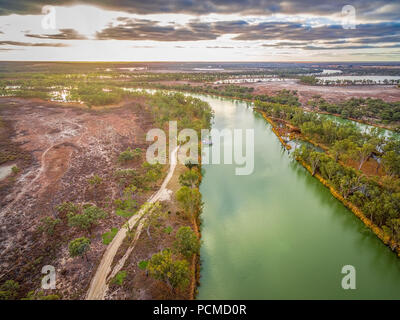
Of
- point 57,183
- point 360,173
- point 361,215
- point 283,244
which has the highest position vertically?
point 360,173

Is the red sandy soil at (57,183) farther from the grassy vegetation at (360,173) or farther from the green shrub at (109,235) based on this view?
the grassy vegetation at (360,173)

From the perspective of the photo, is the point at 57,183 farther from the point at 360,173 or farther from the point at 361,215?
the point at 360,173

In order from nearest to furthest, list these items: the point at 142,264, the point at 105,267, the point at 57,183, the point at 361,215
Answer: the point at 105,267, the point at 142,264, the point at 361,215, the point at 57,183

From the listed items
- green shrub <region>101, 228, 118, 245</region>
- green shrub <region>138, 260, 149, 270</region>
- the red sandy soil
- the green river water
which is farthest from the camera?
green shrub <region>101, 228, 118, 245</region>

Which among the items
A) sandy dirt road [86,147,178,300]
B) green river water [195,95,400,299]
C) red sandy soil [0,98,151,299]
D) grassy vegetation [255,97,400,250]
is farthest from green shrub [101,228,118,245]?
grassy vegetation [255,97,400,250]

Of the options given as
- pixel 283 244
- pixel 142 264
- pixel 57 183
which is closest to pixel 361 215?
pixel 283 244

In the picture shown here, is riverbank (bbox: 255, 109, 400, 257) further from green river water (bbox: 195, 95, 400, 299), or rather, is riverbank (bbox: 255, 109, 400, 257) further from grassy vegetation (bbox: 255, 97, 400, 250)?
green river water (bbox: 195, 95, 400, 299)
